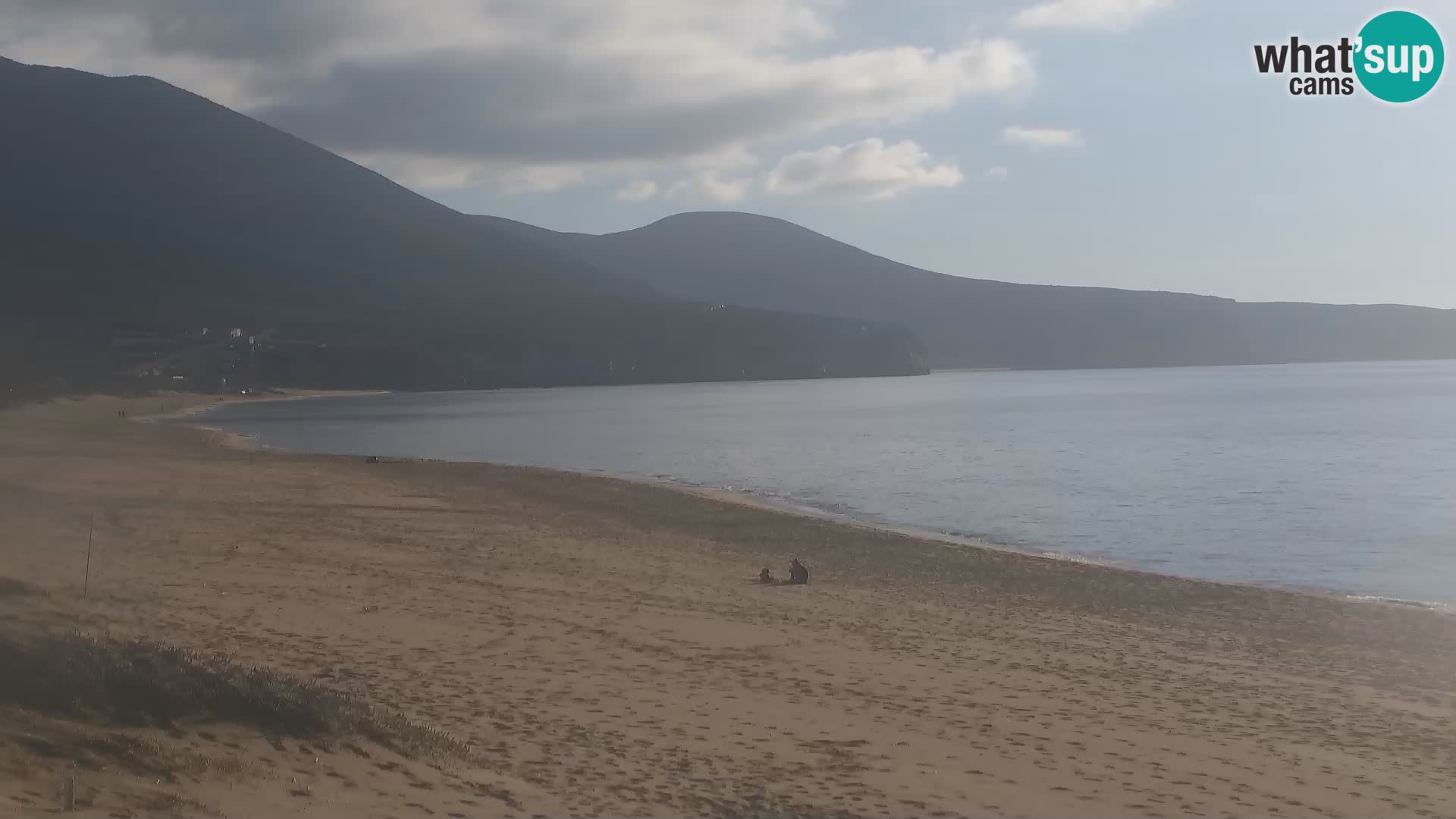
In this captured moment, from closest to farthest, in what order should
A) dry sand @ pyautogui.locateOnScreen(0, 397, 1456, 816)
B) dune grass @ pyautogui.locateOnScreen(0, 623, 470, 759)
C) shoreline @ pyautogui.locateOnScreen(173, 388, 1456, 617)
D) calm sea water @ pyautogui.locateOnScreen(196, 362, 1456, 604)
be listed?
dune grass @ pyautogui.locateOnScreen(0, 623, 470, 759), dry sand @ pyautogui.locateOnScreen(0, 397, 1456, 816), shoreline @ pyautogui.locateOnScreen(173, 388, 1456, 617), calm sea water @ pyautogui.locateOnScreen(196, 362, 1456, 604)

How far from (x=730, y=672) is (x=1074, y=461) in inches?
1739

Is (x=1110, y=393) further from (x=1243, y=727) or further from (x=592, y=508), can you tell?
(x=1243, y=727)

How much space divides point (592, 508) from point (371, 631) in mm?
17895

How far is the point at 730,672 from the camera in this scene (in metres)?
11.9

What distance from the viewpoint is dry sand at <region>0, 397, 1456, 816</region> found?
25.3 feet

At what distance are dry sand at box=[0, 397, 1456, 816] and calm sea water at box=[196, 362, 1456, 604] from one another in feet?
21.0

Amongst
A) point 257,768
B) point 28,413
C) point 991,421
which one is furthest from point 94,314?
point 257,768

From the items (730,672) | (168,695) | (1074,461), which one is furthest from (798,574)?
(1074,461)

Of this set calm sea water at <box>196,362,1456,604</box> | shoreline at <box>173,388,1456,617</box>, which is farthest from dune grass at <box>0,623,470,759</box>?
calm sea water at <box>196,362,1456,604</box>

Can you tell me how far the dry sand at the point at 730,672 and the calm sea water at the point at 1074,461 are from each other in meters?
6.41

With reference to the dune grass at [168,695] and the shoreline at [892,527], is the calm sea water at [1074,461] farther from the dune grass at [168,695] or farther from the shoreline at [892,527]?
the dune grass at [168,695]

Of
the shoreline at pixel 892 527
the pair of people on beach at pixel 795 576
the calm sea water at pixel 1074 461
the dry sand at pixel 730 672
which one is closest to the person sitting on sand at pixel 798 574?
the pair of people on beach at pixel 795 576

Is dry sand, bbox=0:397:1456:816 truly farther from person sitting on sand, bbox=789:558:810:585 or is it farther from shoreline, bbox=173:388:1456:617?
shoreline, bbox=173:388:1456:617

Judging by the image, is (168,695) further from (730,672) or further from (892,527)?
(892,527)
